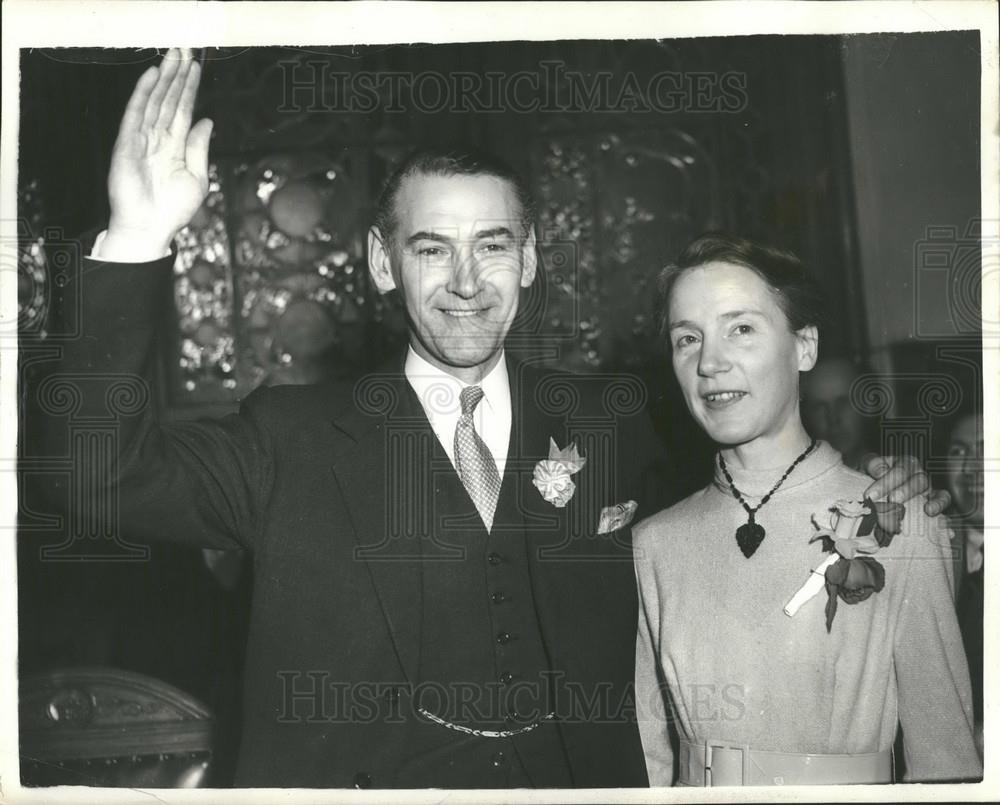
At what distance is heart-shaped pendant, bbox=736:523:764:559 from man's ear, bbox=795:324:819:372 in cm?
40

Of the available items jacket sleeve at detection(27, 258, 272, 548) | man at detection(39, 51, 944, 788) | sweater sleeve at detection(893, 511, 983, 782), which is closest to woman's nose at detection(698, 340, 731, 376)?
man at detection(39, 51, 944, 788)

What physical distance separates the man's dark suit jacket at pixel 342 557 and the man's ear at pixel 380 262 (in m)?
0.24

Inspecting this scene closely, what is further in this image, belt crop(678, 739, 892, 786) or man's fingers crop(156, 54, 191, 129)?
man's fingers crop(156, 54, 191, 129)

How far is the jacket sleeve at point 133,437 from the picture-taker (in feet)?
8.47

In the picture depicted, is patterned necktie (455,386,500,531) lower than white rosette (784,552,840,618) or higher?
higher

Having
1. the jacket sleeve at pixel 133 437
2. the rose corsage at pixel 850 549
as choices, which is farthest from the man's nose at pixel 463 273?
the rose corsage at pixel 850 549

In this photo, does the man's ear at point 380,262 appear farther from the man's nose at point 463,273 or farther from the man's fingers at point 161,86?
the man's fingers at point 161,86

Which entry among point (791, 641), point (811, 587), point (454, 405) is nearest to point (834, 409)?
point (811, 587)

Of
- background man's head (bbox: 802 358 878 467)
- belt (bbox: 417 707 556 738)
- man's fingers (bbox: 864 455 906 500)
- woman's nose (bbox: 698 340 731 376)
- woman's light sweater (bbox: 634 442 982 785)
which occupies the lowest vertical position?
belt (bbox: 417 707 556 738)

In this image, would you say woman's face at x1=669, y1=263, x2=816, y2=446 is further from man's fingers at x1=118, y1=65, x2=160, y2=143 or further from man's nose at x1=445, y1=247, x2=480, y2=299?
man's fingers at x1=118, y1=65, x2=160, y2=143

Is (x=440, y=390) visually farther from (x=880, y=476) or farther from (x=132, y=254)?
(x=880, y=476)

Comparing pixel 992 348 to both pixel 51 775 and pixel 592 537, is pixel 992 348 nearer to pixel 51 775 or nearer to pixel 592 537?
pixel 592 537

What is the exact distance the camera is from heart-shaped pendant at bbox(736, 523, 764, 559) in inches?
104

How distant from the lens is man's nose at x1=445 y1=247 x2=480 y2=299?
2.66 metres
